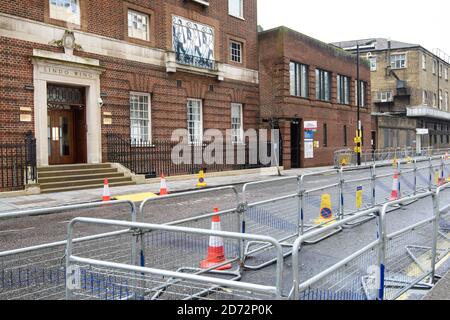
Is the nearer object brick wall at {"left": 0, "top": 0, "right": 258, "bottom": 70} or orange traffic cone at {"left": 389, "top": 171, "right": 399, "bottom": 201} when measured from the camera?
orange traffic cone at {"left": 389, "top": 171, "right": 399, "bottom": 201}

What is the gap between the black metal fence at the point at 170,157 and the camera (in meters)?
20.4

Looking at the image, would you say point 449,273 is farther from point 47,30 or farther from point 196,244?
point 47,30

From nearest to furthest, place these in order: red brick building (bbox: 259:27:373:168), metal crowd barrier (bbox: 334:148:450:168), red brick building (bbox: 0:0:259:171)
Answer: red brick building (bbox: 0:0:259:171) < red brick building (bbox: 259:27:373:168) < metal crowd barrier (bbox: 334:148:450:168)

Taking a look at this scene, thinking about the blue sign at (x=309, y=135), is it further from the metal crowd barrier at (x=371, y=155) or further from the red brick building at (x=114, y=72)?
the red brick building at (x=114, y=72)

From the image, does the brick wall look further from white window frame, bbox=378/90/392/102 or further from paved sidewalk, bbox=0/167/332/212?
white window frame, bbox=378/90/392/102

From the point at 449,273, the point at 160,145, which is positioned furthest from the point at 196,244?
the point at 160,145

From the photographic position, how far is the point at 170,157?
74.3ft

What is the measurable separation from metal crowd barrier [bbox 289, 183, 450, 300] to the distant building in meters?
49.6

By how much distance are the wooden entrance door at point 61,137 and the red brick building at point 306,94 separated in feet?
44.6

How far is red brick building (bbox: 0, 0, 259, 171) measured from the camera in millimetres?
16922

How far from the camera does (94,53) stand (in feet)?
63.5

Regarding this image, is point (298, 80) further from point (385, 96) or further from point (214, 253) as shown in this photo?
point (385, 96)

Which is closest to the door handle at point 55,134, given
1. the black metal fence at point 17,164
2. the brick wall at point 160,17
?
the black metal fence at point 17,164

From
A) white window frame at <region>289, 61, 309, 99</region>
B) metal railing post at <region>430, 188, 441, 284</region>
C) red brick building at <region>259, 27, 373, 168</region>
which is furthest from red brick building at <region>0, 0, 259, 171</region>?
metal railing post at <region>430, 188, 441, 284</region>
